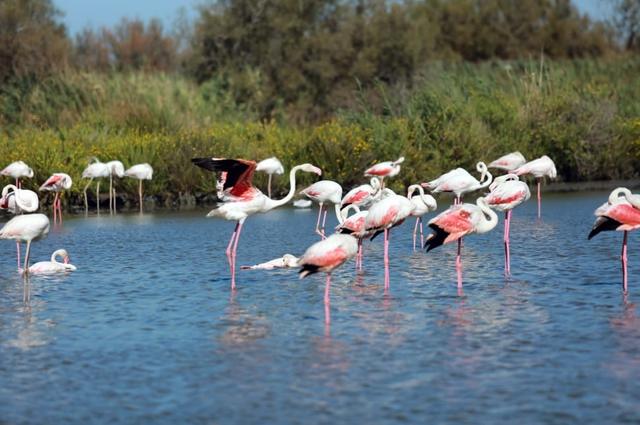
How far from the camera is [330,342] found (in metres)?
8.42

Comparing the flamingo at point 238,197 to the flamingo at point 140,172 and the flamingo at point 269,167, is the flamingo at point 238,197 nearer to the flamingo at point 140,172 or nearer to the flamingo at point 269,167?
the flamingo at point 269,167

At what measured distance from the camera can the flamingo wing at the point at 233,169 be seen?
37.9ft

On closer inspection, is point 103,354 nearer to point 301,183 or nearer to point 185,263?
point 185,263

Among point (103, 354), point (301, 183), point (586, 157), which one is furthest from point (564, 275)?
point (586, 157)

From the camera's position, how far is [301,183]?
2245 cm

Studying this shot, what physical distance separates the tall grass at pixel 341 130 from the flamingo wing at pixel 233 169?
9.89m

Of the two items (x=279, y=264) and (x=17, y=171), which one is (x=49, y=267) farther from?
(x=17, y=171)

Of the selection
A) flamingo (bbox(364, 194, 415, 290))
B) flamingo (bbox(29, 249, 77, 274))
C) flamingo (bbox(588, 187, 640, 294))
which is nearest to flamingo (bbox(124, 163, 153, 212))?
flamingo (bbox(29, 249, 77, 274))

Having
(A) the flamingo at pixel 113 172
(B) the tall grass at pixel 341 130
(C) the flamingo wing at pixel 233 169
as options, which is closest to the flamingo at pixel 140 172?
(A) the flamingo at pixel 113 172

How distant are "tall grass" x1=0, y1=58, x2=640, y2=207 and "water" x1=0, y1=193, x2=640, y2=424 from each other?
8.77m

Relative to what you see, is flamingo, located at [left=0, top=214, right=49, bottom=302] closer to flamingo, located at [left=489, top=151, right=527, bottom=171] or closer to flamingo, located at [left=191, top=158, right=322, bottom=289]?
flamingo, located at [left=191, top=158, right=322, bottom=289]

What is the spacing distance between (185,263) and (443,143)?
10993mm

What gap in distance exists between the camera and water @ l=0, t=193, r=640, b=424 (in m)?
6.70

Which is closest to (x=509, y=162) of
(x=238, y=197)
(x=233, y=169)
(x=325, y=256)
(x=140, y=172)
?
(x=140, y=172)
